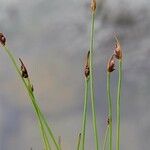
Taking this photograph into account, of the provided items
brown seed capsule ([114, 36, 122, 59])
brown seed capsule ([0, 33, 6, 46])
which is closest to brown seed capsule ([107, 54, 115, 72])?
brown seed capsule ([114, 36, 122, 59])

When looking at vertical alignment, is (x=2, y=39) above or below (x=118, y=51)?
above

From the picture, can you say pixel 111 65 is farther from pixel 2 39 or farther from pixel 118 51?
pixel 2 39

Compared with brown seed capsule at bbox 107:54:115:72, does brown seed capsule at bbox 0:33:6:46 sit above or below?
above

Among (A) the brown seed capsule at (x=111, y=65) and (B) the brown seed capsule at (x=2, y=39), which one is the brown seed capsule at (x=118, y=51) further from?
(B) the brown seed capsule at (x=2, y=39)

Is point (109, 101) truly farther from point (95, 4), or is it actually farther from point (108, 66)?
point (95, 4)

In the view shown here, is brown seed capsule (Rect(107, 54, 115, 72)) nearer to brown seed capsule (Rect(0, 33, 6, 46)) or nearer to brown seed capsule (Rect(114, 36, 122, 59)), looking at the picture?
brown seed capsule (Rect(114, 36, 122, 59))

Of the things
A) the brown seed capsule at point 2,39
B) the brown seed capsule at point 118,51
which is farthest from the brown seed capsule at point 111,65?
the brown seed capsule at point 2,39

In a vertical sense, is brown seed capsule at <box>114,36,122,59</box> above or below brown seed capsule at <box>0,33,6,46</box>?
below

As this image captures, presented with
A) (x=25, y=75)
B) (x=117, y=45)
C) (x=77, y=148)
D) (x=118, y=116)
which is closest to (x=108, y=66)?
(x=117, y=45)

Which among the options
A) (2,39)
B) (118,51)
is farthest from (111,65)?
(2,39)

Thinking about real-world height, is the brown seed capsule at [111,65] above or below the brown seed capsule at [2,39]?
below

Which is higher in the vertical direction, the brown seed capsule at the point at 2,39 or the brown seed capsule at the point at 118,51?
the brown seed capsule at the point at 2,39
